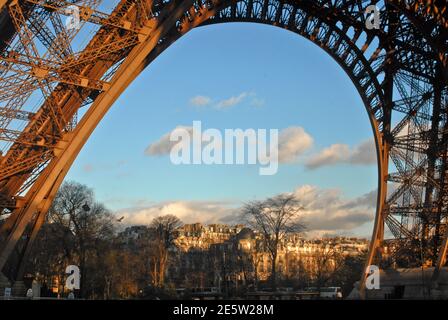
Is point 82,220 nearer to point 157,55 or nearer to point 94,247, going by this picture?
point 94,247

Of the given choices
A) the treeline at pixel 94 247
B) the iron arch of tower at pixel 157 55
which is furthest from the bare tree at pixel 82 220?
the iron arch of tower at pixel 157 55

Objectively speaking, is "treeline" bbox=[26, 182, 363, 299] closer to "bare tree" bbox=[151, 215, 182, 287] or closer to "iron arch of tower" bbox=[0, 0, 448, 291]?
"bare tree" bbox=[151, 215, 182, 287]

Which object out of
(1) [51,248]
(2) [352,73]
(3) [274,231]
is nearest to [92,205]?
(1) [51,248]

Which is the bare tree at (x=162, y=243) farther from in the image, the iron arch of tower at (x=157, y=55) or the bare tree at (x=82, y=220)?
the iron arch of tower at (x=157, y=55)

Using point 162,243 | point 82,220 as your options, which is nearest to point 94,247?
point 82,220

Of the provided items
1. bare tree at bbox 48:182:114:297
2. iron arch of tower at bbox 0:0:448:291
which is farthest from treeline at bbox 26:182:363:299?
iron arch of tower at bbox 0:0:448:291
